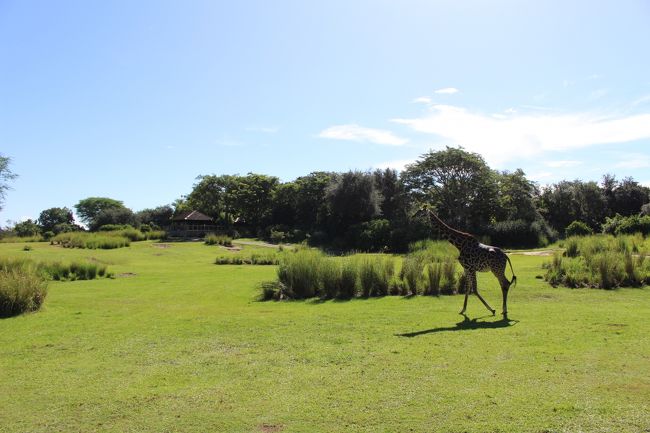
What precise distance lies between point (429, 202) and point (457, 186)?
332 cm

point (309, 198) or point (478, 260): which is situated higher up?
point (309, 198)

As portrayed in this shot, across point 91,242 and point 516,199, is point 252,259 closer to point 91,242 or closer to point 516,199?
point 91,242

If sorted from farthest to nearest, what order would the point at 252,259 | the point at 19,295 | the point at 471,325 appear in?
the point at 252,259, the point at 19,295, the point at 471,325

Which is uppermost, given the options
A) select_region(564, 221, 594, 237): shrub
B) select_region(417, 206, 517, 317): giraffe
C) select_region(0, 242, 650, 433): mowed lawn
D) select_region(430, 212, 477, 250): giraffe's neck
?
select_region(564, 221, 594, 237): shrub

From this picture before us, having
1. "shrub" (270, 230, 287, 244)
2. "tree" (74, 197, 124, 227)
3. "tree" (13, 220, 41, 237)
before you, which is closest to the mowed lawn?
"shrub" (270, 230, 287, 244)

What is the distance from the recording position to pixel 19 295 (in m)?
12.6

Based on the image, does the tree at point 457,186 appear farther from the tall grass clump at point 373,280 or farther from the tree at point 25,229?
the tree at point 25,229

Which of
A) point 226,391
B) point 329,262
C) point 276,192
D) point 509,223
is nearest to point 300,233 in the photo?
point 276,192

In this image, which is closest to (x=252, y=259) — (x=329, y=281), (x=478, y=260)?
(x=329, y=281)

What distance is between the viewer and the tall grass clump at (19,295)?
12.4 m

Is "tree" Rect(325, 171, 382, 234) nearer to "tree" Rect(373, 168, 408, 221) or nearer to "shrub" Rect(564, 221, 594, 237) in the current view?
"tree" Rect(373, 168, 408, 221)

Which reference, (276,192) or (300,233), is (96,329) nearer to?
(300,233)

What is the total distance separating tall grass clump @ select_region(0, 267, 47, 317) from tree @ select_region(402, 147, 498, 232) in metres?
42.1

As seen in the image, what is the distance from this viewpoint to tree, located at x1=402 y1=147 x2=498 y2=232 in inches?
1988
